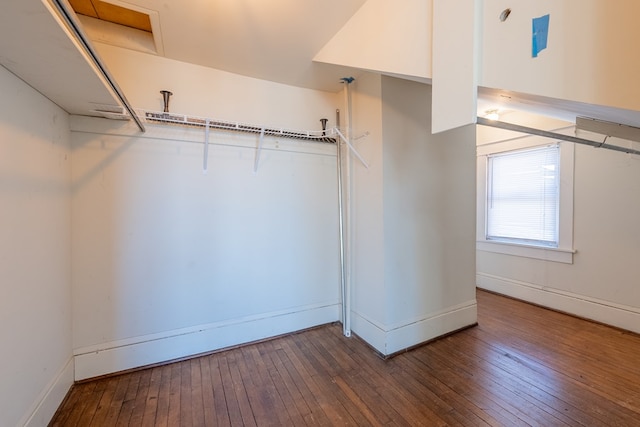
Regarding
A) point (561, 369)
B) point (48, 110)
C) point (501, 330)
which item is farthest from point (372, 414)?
point (48, 110)

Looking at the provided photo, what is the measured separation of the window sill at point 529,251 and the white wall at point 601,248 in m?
0.06

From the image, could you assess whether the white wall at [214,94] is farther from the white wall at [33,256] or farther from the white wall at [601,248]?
the white wall at [601,248]

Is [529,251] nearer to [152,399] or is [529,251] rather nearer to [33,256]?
[152,399]

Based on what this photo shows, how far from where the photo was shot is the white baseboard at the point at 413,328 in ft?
7.63

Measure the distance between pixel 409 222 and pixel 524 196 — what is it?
220cm

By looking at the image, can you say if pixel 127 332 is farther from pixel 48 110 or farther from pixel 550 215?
pixel 550 215

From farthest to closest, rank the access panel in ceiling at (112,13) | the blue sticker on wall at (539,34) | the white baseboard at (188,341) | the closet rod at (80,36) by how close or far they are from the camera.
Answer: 1. the white baseboard at (188,341)
2. the access panel in ceiling at (112,13)
3. the blue sticker on wall at (539,34)
4. the closet rod at (80,36)

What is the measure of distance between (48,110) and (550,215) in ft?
16.1

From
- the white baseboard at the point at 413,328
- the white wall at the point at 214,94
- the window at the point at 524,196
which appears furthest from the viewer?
the window at the point at 524,196

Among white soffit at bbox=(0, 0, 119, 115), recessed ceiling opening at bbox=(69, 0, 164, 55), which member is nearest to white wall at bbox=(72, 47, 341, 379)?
recessed ceiling opening at bbox=(69, 0, 164, 55)

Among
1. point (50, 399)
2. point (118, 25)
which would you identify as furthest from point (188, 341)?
point (118, 25)

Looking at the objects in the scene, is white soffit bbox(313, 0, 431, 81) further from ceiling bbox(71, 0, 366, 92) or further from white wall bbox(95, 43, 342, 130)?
white wall bbox(95, 43, 342, 130)

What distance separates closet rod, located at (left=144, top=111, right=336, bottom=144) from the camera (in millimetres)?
2106

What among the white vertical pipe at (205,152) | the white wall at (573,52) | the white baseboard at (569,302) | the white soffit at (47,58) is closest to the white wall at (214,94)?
the white vertical pipe at (205,152)
